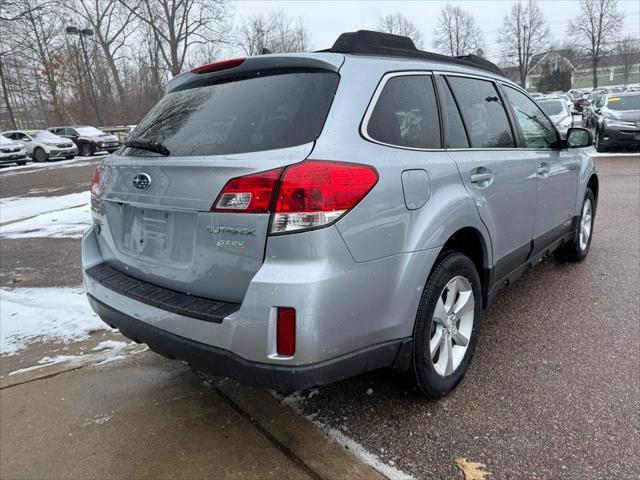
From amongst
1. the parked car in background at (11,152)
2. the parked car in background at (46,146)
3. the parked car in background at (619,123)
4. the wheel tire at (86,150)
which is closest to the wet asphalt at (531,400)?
the parked car in background at (619,123)

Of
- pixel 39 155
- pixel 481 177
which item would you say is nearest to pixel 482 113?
pixel 481 177

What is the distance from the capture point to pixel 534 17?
54.6 meters

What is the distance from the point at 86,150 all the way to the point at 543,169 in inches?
1080

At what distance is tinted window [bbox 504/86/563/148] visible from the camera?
3.60 meters

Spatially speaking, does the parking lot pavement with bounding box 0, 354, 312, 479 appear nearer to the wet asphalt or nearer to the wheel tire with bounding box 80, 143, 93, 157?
the wet asphalt

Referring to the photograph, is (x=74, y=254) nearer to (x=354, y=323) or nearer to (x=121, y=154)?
(x=121, y=154)

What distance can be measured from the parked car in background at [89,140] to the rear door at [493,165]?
26.0m

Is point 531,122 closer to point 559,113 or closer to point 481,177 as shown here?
point 481,177

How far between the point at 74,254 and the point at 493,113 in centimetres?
504

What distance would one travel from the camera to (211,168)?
81.6 inches

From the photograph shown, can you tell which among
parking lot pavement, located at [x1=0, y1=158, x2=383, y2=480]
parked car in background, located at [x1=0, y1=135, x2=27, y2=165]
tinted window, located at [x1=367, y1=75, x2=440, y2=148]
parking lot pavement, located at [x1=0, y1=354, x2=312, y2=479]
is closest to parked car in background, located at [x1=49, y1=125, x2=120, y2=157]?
parked car in background, located at [x1=0, y1=135, x2=27, y2=165]

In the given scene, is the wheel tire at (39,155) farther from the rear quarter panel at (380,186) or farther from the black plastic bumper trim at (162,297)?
the rear quarter panel at (380,186)

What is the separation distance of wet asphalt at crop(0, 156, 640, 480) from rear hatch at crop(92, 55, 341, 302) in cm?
107

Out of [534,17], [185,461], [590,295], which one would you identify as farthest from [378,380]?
[534,17]
